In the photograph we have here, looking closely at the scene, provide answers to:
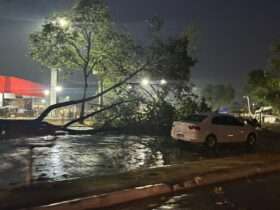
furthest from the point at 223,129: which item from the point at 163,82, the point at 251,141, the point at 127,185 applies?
the point at 127,185

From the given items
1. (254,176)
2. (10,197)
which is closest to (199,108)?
(254,176)

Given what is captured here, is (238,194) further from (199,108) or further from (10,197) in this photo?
(199,108)

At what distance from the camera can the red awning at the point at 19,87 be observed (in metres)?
39.4

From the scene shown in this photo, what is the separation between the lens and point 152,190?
10195mm

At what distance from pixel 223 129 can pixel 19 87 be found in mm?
25852

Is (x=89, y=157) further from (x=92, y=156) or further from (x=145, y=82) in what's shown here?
(x=145, y=82)

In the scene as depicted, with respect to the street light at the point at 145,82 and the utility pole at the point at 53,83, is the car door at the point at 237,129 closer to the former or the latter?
the street light at the point at 145,82

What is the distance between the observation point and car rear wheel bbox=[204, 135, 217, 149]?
760 inches

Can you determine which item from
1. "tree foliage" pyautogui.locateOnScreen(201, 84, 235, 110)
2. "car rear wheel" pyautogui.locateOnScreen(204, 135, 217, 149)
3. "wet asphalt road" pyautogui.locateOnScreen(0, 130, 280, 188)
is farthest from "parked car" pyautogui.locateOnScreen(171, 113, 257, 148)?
"tree foliage" pyautogui.locateOnScreen(201, 84, 235, 110)

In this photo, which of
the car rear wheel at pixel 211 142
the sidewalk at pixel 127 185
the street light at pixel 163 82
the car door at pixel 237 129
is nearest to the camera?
the sidewalk at pixel 127 185

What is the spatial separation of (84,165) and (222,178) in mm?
4049

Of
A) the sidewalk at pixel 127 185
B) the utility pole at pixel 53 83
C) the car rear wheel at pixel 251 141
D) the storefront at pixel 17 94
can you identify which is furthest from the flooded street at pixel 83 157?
the storefront at pixel 17 94

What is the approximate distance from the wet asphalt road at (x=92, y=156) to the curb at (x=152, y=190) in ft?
7.52

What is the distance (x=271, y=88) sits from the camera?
42250 millimetres
